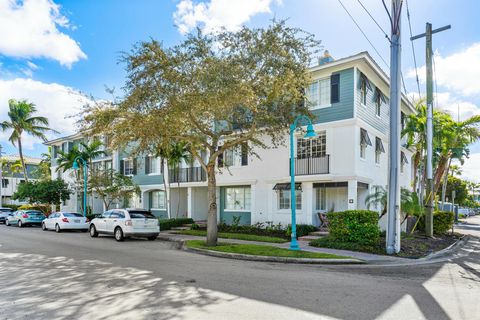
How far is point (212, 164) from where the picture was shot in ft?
50.1

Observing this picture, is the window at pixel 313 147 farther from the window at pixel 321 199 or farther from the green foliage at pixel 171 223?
the green foliage at pixel 171 223

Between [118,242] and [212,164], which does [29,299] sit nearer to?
[212,164]

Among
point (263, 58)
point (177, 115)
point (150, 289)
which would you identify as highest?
point (263, 58)

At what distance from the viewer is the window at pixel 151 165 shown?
29453mm

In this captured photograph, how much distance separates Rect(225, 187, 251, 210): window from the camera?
23.5m

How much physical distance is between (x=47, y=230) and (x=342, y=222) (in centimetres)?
2050

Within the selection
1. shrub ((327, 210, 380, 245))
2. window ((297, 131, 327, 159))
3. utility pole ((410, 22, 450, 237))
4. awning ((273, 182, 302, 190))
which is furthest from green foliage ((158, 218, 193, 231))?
utility pole ((410, 22, 450, 237))

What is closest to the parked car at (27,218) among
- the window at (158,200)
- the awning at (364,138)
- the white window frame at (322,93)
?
the window at (158,200)

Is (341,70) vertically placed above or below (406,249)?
above

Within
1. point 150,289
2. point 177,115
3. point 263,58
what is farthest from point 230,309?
point 263,58

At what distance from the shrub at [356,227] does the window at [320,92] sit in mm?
6893

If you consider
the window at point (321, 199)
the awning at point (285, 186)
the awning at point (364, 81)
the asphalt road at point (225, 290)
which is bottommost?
the asphalt road at point (225, 290)

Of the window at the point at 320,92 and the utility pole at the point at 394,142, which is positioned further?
the window at the point at 320,92

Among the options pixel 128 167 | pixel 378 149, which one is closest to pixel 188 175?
pixel 128 167
